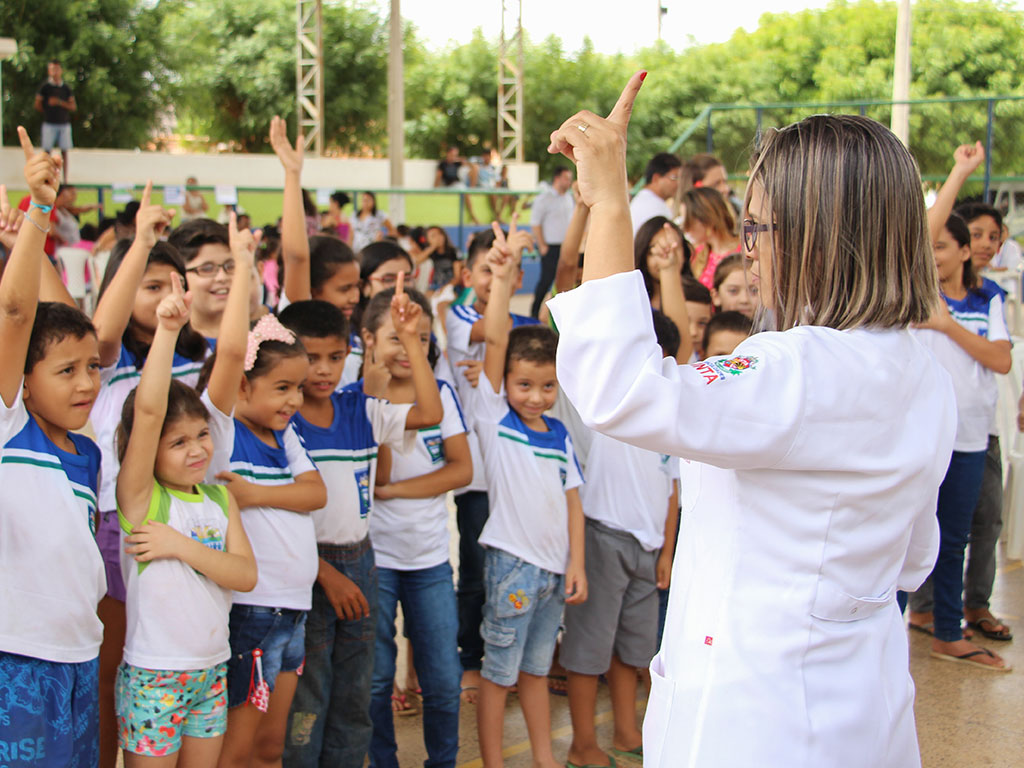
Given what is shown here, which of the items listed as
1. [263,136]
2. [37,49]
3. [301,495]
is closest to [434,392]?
[301,495]

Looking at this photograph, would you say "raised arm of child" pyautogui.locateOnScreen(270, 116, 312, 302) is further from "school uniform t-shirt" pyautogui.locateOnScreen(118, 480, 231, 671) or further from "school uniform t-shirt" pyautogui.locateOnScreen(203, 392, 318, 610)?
"school uniform t-shirt" pyautogui.locateOnScreen(118, 480, 231, 671)

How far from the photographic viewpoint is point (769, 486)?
58.1 inches

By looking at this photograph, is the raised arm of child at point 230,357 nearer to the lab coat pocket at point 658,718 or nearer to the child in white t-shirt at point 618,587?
the child in white t-shirt at point 618,587

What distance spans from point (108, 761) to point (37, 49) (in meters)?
26.4

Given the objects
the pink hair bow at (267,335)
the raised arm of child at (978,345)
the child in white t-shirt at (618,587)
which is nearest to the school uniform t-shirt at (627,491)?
the child in white t-shirt at (618,587)

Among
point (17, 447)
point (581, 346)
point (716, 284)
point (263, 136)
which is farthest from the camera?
point (263, 136)

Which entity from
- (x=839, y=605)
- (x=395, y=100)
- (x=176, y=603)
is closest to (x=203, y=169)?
(x=395, y=100)

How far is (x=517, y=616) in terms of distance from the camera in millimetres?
3184

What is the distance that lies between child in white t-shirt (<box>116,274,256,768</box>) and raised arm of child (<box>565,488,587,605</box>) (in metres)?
1.06

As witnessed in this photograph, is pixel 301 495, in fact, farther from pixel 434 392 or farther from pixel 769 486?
pixel 769 486

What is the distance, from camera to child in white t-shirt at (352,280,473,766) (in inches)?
122

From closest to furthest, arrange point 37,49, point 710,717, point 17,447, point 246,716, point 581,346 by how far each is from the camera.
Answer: point 581,346, point 710,717, point 17,447, point 246,716, point 37,49

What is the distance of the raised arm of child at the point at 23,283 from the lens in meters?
2.33

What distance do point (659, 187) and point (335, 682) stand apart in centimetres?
397
